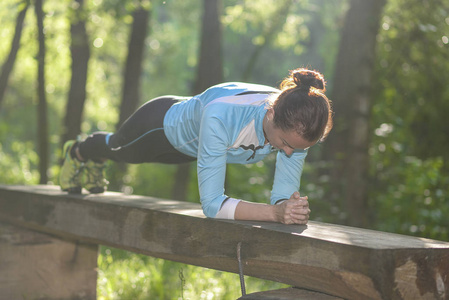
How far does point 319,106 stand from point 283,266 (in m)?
0.79

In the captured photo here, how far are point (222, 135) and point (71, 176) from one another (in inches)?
65.1

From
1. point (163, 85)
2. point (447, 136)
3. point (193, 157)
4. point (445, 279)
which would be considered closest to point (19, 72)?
point (163, 85)

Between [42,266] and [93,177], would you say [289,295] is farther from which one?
[42,266]

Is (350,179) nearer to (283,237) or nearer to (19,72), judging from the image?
(283,237)

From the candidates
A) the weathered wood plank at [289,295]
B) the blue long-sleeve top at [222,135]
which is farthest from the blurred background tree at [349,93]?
the weathered wood plank at [289,295]

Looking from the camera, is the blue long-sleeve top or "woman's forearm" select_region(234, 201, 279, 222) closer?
"woman's forearm" select_region(234, 201, 279, 222)

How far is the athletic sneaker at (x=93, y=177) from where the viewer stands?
414cm

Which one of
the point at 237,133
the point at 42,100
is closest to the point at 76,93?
the point at 42,100

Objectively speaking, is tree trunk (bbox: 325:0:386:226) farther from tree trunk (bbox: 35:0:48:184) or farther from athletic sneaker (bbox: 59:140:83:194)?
tree trunk (bbox: 35:0:48:184)

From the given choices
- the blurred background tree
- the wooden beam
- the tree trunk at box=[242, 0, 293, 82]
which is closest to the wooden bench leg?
the wooden beam

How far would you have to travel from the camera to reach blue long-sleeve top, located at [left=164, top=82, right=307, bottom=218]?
9.27ft

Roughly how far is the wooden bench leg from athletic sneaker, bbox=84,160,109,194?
52 centimetres

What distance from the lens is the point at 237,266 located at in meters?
2.47

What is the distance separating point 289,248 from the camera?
2.24 meters
